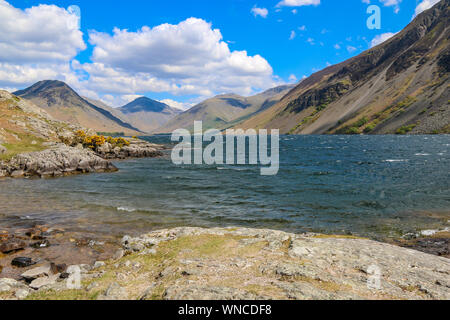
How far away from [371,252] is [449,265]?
284 centimetres

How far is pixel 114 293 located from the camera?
27.7ft

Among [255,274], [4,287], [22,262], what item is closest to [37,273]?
[22,262]

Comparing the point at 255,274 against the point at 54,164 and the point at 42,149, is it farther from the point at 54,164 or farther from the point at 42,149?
the point at 42,149

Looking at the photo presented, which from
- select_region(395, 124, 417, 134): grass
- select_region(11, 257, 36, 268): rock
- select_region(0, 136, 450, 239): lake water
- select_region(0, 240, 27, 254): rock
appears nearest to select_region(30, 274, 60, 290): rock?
select_region(11, 257, 36, 268): rock

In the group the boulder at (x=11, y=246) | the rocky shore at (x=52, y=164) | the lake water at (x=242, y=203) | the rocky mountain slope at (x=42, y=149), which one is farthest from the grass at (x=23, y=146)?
the boulder at (x=11, y=246)

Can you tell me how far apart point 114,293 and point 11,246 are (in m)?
12.4

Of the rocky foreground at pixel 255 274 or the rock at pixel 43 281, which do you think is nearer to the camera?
the rocky foreground at pixel 255 274

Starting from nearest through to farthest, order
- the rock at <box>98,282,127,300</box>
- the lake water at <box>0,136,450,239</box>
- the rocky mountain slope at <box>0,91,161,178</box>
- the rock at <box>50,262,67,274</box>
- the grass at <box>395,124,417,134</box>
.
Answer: the rock at <box>98,282,127,300</box> < the rock at <box>50,262,67,274</box> < the lake water at <box>0,136,450,239</box> < the rocky mountain slope at <box>0,91,161,178</box> < the grass at <box>395,124,417,134</box>

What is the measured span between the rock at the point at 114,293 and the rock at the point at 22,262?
9117mm

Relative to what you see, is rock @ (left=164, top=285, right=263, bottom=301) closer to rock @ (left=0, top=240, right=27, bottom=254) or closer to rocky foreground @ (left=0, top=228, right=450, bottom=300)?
rocky foreground @ (left=0, top=228, right=450, bottom=300)

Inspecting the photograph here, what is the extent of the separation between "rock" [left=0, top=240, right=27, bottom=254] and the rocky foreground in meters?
4.52

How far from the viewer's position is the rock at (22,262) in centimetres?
1439

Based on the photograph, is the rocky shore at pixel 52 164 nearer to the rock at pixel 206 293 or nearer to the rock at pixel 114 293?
the rock at pixel 114 293

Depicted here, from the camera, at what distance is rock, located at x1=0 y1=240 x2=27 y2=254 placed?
15908 mm
